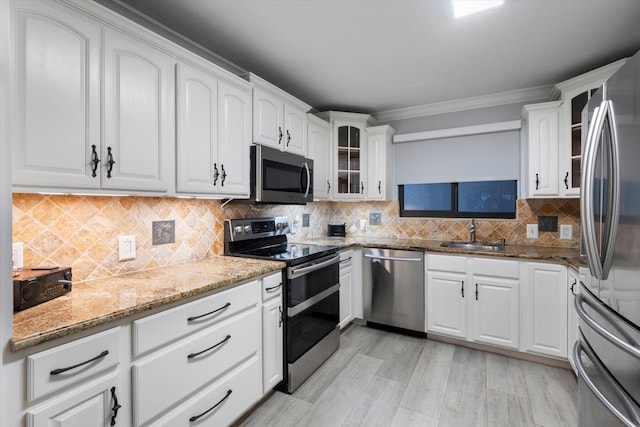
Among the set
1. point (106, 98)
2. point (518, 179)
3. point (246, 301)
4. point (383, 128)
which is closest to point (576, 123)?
point (518, 179)

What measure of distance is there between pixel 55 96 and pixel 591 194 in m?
2.16

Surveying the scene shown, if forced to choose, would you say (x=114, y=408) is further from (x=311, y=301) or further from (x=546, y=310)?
(x=546, y=310)

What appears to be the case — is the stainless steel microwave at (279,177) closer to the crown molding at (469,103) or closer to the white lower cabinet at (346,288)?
the white lower cabinet at (346,288)

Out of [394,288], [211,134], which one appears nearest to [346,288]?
[394,288]

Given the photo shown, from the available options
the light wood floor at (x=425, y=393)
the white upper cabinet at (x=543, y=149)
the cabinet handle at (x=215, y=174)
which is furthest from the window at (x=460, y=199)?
the cabinet handle at (x=215, y=174)

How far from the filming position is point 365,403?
2008mm

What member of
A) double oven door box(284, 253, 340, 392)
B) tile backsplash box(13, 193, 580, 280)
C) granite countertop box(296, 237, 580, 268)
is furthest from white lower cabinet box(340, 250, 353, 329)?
tile backsplash box(13, 193, 580, 280)

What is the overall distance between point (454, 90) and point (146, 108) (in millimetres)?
2681

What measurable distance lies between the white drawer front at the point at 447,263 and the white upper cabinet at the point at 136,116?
7.56ft

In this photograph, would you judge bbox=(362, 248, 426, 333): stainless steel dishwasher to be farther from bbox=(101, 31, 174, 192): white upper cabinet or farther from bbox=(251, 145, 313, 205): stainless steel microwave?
bbox=(101, 31, 174, 192): white upper cabinet

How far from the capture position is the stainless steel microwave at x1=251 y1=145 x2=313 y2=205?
2219 millimetres

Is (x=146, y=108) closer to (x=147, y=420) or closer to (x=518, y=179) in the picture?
(x=147, y=420)

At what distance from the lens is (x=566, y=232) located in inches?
110

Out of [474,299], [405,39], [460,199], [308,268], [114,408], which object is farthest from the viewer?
[460,199]
